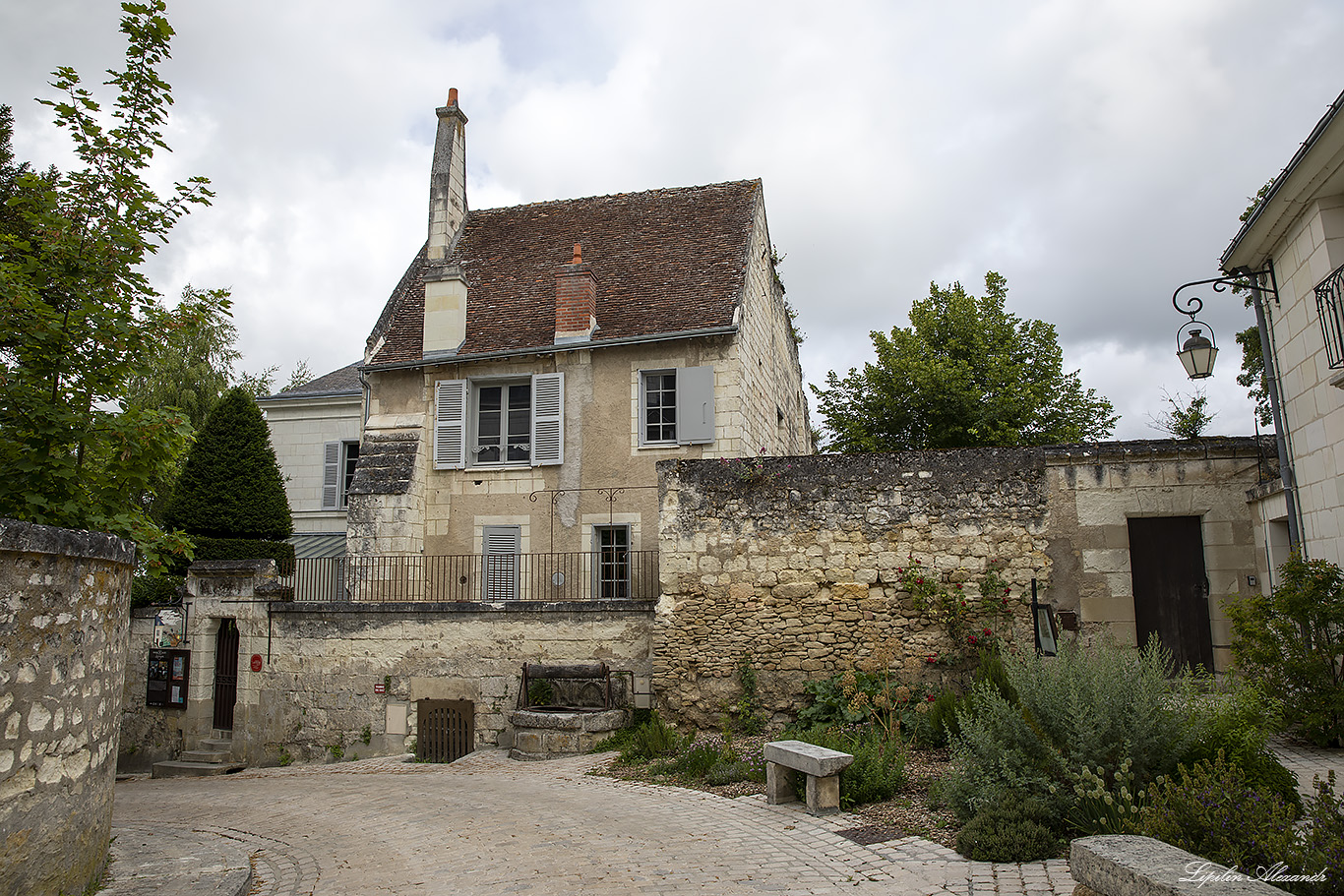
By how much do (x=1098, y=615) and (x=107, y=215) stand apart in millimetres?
9414

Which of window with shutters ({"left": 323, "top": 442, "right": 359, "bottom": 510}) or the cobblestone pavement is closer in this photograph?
the cobblestone pavement

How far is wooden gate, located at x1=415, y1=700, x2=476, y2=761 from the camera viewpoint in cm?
1140

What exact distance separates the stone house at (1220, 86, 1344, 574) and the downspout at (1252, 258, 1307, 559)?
1 centimetres

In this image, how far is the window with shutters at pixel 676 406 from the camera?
1351 centimetres

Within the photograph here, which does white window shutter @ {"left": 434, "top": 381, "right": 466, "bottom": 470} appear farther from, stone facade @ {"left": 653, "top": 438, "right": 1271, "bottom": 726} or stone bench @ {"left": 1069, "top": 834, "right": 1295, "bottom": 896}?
stone bench @ {"left": 1069, "top": 834, "right": 1295, "bottom": 896}

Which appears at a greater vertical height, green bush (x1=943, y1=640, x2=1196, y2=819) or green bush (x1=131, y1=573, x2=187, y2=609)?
green bush (x1=131, y1=573, x2=187, y2=609)

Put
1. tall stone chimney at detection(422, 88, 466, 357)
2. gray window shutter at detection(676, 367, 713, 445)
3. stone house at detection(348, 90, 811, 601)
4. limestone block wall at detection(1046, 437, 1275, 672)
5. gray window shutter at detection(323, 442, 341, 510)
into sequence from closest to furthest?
limestone block wall at detection(1046, 437, 1275, 672)
gray window shutter at detection(676, 367, 713, 445)
stone house at detection(348, 90, 811, 601)
tall stone chimney at detection(422, 88, 466, 357)
gray window shutter at detection(323, 442, 341, 510)

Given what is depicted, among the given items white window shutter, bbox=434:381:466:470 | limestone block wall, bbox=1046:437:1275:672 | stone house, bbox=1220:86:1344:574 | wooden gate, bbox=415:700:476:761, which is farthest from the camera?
white window shutter, bbox=434:381:466:470

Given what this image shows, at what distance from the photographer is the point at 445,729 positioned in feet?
37.8

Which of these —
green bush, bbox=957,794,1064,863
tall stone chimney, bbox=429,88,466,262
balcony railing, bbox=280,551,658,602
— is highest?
tall stone chimney, bbox=429,88,466,262

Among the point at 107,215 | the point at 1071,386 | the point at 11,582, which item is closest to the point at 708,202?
the point at 1071,386

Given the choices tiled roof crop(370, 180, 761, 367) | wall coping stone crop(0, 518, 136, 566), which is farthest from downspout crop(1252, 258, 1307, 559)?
wall coping stone crop(0, 518, 136, 566)

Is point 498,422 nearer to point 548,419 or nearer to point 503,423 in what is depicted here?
point 503,423

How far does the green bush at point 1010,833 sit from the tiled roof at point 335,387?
15.1 metres
